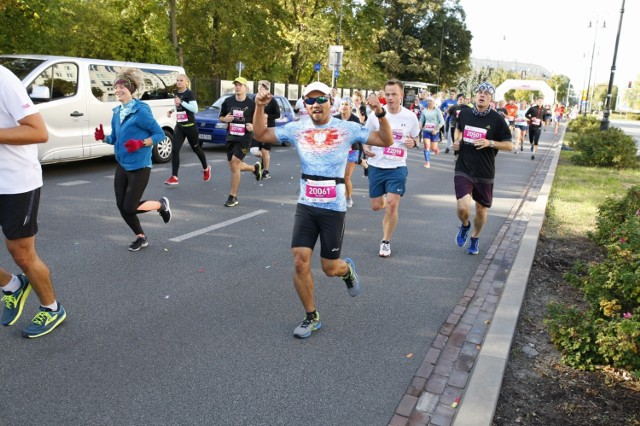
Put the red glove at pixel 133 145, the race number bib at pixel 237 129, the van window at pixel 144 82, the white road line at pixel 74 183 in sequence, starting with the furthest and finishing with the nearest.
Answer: the van window at pixel 144 82
the white road line at pixel 74 183
the race number bib at pixel 237 129
the red glove at pixel 133 145

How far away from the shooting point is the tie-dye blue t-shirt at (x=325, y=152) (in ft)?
13.8

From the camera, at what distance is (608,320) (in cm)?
404

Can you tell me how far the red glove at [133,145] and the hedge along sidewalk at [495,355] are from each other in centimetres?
385

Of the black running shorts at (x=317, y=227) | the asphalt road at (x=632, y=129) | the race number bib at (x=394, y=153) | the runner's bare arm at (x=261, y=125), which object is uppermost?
the asphalt road at (x=632, y=129)

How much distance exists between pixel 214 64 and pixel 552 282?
36432mm

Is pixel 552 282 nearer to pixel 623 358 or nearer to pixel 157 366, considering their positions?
pixel 623 358

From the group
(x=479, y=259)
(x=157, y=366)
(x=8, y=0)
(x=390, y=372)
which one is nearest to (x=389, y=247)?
(x=479, y=259)

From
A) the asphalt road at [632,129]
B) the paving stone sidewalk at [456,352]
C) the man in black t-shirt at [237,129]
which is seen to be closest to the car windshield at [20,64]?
the man in black t-shirt at [237,129]

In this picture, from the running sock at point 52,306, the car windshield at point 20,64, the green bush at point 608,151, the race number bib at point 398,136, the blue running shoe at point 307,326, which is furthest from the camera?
the green bush at point 608,151

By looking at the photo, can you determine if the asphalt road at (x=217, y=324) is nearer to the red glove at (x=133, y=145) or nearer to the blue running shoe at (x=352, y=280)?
the blue running shoe at (x=352, y=280)

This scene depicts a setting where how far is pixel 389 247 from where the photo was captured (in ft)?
21.9

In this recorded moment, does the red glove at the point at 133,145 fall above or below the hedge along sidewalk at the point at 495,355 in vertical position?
above

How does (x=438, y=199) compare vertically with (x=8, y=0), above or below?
below

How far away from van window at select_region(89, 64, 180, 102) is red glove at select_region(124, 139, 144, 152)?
5627 mm
